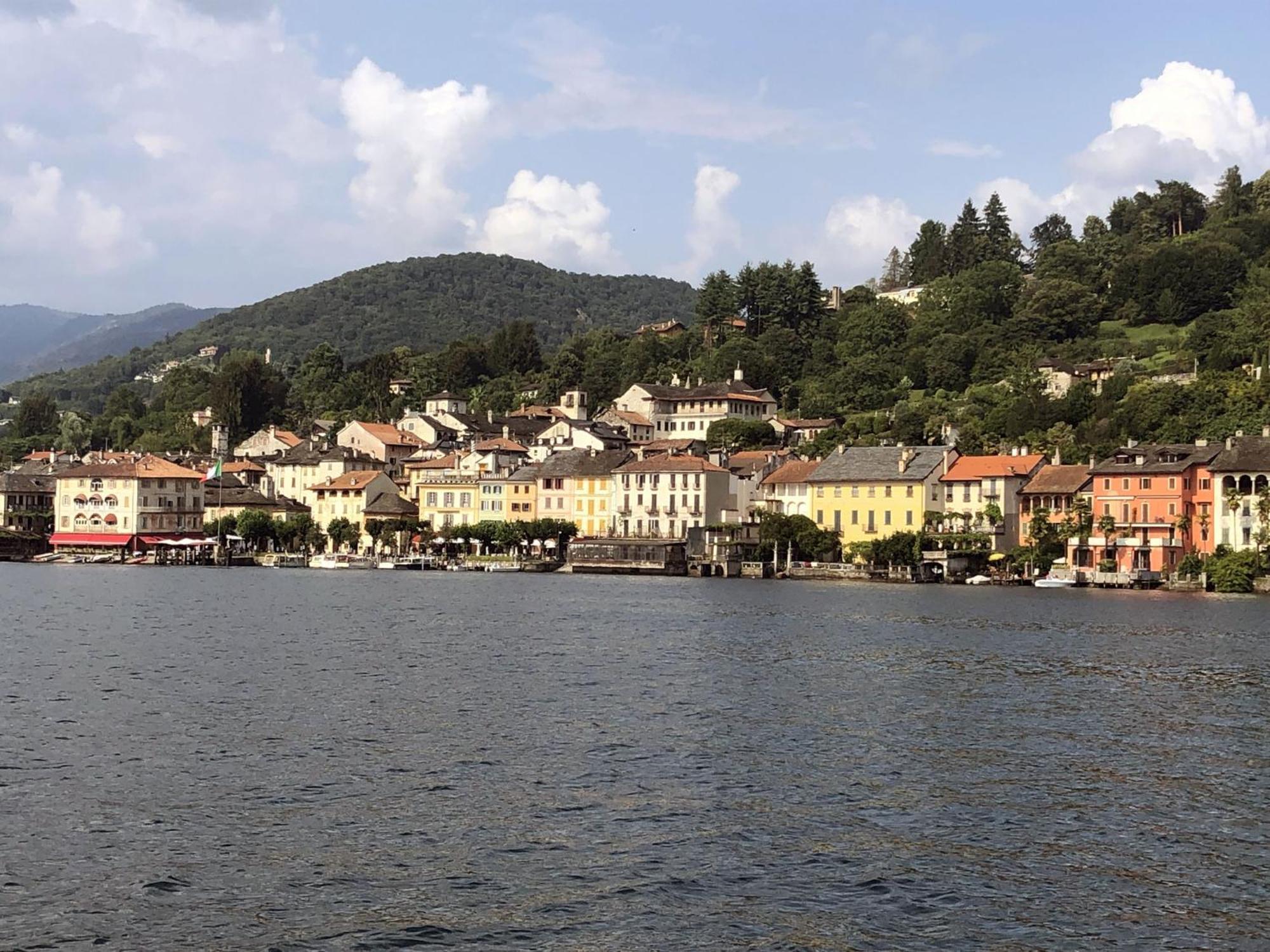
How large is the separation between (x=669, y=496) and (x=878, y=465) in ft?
55.5

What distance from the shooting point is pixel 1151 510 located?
9338 centimetres

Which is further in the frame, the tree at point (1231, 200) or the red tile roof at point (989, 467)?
the tree at point (1231, 200)

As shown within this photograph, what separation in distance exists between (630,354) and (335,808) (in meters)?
139

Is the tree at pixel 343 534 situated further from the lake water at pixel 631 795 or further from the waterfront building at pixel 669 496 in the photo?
the lake water at pixel 631 795

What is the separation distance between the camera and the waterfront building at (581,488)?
12225 cm

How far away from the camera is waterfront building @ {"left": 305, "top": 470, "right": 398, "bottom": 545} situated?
134m

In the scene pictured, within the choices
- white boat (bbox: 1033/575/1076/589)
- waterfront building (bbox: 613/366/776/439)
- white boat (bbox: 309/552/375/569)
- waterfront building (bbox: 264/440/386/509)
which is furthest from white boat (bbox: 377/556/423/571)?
white boat (bbox: 1033/575/1076/589)

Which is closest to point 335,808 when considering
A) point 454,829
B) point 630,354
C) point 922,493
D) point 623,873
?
point 454,829

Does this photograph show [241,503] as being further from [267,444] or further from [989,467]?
[989,467]

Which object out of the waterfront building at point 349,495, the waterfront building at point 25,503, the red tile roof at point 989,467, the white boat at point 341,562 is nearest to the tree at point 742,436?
the waterfront building at point 349,495

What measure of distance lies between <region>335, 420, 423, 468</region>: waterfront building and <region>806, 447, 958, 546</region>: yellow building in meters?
49.9

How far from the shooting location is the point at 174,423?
606 ft

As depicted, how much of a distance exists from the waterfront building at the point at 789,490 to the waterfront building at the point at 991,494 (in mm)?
10313

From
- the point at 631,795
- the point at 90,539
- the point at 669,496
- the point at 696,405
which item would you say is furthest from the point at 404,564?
the point at 631,795
